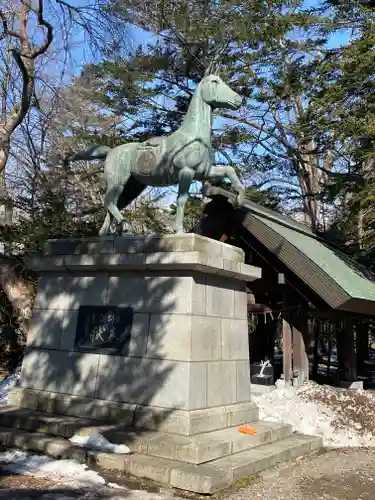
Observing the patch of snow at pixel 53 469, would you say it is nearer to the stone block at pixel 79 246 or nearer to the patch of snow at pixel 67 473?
the patch of snow at pixel 67 473

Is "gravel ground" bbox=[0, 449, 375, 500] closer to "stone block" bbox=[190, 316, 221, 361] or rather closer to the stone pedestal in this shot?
the stone pedestal

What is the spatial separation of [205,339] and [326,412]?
330 centimetres

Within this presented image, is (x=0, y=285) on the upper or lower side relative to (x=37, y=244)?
lower

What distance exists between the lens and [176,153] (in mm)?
7586

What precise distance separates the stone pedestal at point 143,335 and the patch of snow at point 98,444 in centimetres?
51

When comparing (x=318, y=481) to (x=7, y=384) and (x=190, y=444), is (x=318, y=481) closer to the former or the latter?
(x=190, y=444)

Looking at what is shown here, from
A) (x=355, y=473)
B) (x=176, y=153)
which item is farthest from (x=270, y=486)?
(x=176, y=153)

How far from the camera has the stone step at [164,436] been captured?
19.6 feet

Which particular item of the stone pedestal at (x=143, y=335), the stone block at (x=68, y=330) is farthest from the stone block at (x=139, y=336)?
the stone block at (x=68, y=330)

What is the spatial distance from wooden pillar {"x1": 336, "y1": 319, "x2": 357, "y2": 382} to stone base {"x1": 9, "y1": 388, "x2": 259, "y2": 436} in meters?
4.34

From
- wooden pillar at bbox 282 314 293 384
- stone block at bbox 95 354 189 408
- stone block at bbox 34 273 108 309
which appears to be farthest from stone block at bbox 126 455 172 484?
wooden pillar at bbox 282 314 293 384

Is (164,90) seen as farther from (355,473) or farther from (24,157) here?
(355,473)

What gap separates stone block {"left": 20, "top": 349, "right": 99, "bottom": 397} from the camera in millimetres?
7430

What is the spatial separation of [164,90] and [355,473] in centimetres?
1309
